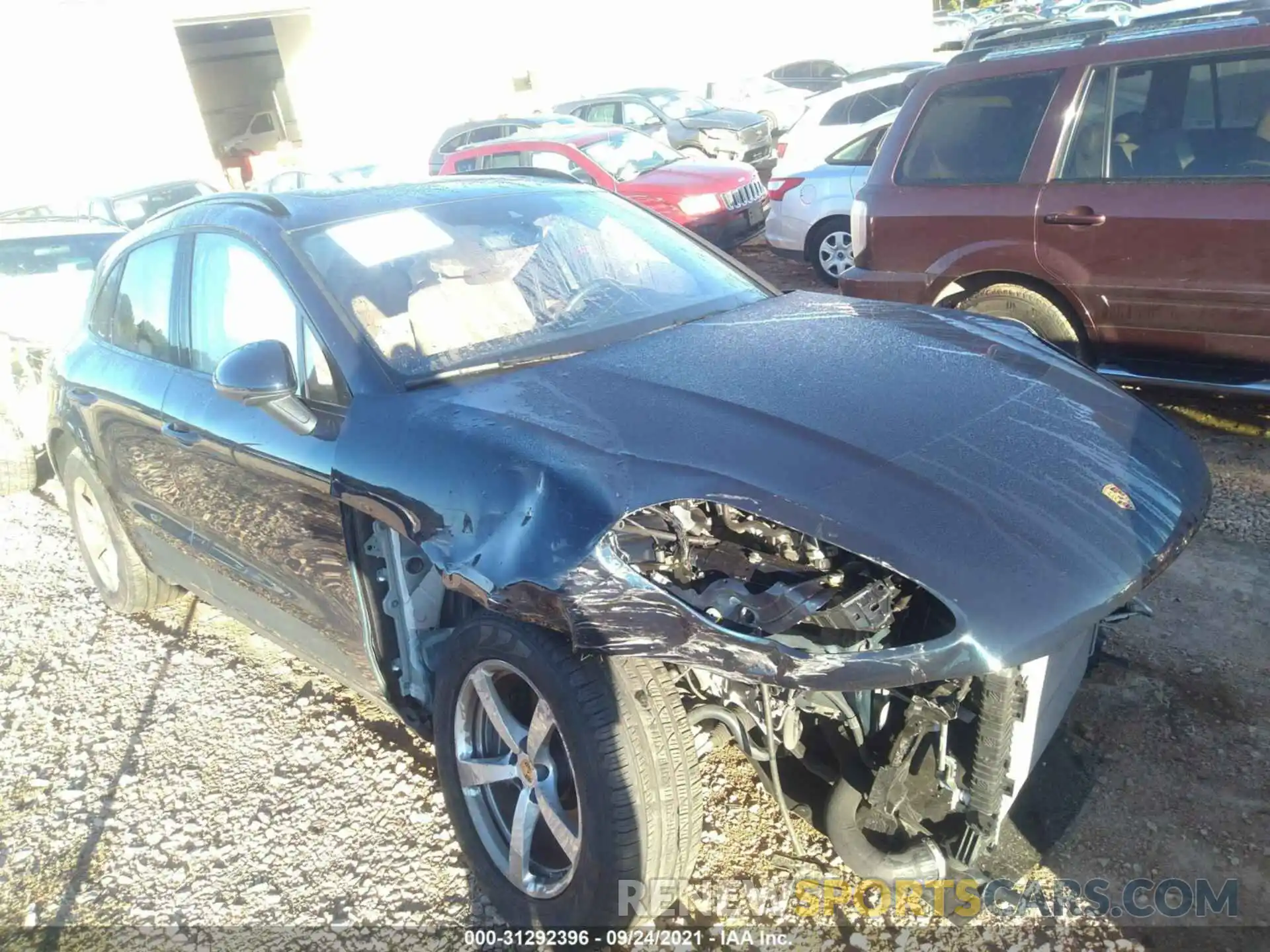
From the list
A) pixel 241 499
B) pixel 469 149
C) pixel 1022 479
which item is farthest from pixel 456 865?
pixel 469 149

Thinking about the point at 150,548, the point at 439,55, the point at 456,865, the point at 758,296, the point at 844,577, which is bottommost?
the point at 456,865

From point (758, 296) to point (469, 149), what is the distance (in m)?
10.3

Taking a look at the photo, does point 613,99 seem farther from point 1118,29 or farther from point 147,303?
point 147,303

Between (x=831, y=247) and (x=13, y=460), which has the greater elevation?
(x=13, y=460)

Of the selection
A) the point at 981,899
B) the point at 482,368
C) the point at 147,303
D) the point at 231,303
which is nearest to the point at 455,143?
the point at 147,303

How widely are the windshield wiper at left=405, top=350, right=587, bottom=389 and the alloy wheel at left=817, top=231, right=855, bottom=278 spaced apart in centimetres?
610

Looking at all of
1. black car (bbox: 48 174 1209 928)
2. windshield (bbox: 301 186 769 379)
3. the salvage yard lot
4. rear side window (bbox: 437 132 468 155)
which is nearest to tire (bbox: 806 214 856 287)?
the salvage yard lot

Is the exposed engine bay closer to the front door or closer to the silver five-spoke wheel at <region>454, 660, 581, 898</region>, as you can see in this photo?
the silver five-spoke wheel at <region>454, 660, 581, 898</region>

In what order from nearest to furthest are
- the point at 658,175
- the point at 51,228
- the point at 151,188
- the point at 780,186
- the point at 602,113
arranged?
the point at 51,228 → the point at 780,186 → the point at 658,175 → the point at 151,188 → the point at 602,113

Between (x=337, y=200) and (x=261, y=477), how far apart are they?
3.16ft

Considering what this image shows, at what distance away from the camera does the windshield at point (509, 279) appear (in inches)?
110

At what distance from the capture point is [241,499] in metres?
3.07

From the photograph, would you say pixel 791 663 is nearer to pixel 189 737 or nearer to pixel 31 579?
pixel 189 737

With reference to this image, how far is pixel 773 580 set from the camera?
211 centimetres
